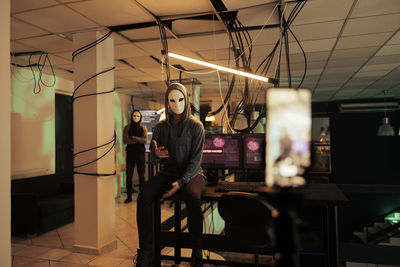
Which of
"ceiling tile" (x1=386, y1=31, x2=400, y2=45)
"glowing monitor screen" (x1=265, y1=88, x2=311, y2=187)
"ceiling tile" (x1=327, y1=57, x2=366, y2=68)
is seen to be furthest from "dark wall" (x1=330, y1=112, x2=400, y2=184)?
"glowing monitor screen" (x1=265, y1=88, x2=311, y2=187)

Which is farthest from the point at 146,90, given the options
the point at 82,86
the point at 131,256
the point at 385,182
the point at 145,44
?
the point at 385,182

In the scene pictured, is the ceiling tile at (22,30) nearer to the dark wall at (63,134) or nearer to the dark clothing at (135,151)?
the dark wall at (63,134)

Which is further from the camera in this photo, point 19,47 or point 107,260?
point 19,47

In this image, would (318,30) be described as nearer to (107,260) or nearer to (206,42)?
(206,42)

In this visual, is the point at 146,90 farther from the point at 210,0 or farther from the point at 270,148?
the point at 270,148

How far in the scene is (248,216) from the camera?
1690 mm

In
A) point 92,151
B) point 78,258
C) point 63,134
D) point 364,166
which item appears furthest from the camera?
point 364,166

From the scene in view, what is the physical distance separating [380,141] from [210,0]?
9366 millimetres

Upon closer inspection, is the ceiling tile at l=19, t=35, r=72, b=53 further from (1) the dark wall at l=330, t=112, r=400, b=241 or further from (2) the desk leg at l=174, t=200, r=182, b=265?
(1) the dark wall at l=330, t=112, r=400, b=241

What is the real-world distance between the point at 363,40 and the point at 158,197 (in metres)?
3.17

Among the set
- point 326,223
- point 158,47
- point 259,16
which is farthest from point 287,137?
point 158,47

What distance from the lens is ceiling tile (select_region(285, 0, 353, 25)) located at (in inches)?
94.7

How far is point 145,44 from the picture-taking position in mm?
3396

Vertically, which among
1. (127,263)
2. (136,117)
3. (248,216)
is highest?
(136,117)
